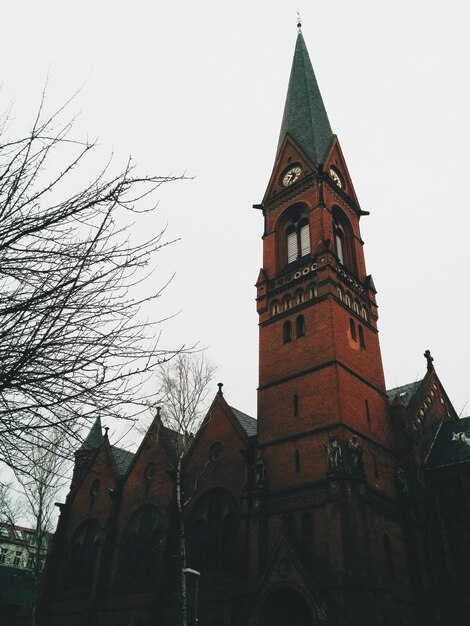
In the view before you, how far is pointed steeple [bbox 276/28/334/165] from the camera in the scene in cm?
3350

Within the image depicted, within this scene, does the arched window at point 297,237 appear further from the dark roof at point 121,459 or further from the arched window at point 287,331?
the dark roof at point 121,459

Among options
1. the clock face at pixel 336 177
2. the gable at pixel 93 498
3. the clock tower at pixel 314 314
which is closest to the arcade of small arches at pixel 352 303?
the clock tower at pixel 314 314

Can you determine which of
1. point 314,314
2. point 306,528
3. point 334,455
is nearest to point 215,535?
point 306,528

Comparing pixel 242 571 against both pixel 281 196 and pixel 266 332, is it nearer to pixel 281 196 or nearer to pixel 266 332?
pixel 266 332

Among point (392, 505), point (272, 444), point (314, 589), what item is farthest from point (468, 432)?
point (314, 589)

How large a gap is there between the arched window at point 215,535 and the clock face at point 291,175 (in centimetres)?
1865

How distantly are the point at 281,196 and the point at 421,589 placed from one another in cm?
2169

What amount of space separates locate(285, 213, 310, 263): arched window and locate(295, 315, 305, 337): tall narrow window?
4344 mm

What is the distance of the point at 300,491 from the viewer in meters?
21.0

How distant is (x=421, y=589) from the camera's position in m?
20.5

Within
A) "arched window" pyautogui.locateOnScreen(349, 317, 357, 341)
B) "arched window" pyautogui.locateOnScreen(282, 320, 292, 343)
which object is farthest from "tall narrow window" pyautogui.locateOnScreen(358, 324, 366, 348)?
"arched window" pyautogui.locateOnScreen(282, 320, 292, 343)

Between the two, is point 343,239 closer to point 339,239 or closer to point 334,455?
point 339,239

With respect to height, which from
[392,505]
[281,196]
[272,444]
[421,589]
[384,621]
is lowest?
[384,621]

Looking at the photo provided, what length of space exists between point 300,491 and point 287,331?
8232 mm
